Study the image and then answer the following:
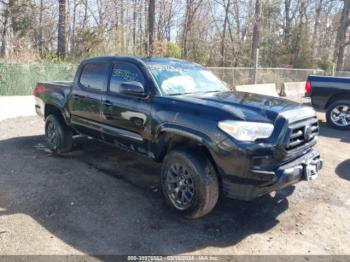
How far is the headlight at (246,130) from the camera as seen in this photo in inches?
132

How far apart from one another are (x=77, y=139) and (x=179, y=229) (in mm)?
4258

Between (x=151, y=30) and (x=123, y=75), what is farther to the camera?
(x=151, y=30)

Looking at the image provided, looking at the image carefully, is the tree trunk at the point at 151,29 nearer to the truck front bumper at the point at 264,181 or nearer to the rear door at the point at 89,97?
the rear door at the point at 89,97

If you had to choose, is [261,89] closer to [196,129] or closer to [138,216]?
[196,129]

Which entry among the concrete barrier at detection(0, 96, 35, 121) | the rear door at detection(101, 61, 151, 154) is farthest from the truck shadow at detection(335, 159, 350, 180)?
the concrete barrier at detection(0, 96, 35, 121)

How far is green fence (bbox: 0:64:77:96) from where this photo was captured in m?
10.4

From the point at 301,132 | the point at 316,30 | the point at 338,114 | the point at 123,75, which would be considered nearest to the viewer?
the point at 301,132

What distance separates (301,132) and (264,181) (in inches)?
34.0

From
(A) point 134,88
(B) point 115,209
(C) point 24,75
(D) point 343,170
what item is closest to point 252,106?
(A) point 134,88

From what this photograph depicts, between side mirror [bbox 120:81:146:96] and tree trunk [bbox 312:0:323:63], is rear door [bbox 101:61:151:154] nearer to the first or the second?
side mirror [bbox 120:81:146:96]

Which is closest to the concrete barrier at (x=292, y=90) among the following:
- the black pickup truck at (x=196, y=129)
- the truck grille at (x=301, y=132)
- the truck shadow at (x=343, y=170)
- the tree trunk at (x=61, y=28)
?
the truck shadow at (x=343, y=170)

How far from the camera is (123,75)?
15.7 ft

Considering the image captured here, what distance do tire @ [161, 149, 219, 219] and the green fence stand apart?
8.49 m

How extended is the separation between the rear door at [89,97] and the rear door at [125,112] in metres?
0.19
